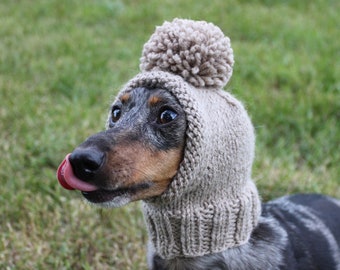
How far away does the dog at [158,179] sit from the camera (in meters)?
2.10

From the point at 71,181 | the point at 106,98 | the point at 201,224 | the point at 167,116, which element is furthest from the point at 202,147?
the point at 106,98

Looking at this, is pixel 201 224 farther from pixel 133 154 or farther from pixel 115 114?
pixel 115 114

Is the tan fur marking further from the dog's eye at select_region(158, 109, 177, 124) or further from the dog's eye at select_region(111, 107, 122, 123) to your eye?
the dog's eye at select_region(111, 107, 122, 123)

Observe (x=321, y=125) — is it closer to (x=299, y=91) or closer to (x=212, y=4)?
(x=299, y=91)

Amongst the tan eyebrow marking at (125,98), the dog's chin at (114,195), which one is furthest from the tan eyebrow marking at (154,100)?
the dog's chin at (114,195)

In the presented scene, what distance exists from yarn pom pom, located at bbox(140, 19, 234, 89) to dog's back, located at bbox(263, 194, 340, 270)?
777mm

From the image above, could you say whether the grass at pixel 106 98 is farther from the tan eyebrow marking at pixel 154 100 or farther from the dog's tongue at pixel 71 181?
the dog's tongue at pixel 71 181

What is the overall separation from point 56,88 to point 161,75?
→ 2963 millimetres

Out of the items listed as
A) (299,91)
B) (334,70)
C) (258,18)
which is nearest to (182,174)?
(299,91)

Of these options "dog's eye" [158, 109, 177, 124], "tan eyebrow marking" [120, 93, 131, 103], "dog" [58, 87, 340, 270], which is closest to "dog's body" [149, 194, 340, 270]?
"dog" [58, 87, 340, 270]

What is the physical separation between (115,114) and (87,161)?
441mm

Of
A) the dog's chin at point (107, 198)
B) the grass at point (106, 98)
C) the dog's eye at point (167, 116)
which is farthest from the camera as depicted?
the grass at point (106, 98)

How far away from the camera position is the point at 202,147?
2.22 meters

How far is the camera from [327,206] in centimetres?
297
